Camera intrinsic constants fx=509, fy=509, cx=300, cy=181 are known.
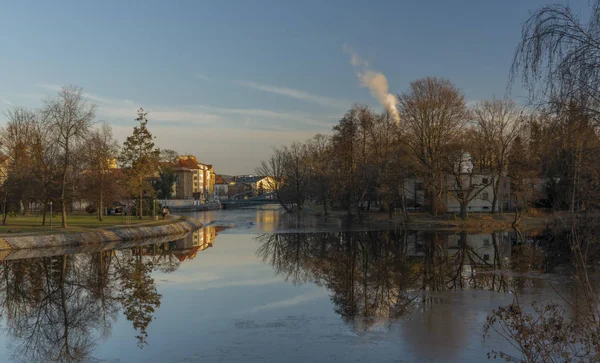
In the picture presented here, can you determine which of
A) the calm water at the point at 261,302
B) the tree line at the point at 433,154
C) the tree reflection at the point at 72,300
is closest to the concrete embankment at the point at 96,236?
the calm water at the point at 261,302

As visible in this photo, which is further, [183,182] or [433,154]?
[183,182]

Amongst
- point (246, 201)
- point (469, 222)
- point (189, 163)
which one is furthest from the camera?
point (189, 163)

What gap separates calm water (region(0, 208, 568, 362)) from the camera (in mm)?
10969

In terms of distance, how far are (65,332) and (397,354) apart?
827 cm

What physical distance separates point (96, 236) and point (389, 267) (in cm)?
2176

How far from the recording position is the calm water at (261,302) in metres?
11.0

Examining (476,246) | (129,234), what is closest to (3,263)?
(129,234)

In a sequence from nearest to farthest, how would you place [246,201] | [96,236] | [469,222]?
[96,236]
[469,222]
[246,201]

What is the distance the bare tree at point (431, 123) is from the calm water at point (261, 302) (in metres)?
17.5

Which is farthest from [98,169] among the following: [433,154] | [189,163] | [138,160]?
[189,163]

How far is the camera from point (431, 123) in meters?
48.5

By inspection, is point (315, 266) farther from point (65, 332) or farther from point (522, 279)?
point (65, 332)

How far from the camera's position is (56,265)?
24.0m

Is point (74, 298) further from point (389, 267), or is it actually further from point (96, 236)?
point (96, 236)
